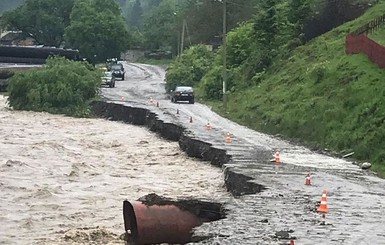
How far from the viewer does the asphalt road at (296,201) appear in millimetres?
14219

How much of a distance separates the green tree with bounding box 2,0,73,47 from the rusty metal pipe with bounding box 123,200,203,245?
110 metres

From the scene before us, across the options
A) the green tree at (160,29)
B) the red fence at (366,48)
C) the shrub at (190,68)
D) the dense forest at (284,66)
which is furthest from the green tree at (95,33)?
the red fence at (366,48)

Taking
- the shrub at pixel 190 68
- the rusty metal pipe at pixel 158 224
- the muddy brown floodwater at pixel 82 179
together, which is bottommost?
the muddy brown floodwater at pixel 82 179

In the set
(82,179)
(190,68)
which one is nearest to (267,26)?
(190,68)

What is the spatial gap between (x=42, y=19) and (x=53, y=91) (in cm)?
6780

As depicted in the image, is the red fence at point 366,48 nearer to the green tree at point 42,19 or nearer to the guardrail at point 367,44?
the guardrail at point 367,44

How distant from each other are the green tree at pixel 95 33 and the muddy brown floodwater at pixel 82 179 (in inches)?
2398

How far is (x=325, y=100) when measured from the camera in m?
40.5

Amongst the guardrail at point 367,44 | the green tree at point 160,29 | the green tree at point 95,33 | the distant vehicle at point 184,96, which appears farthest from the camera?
the green tree at point 160,29

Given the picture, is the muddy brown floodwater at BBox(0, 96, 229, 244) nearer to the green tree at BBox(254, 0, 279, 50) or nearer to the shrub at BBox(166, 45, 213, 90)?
the green tree at BBox(254, 0, 279, 50)

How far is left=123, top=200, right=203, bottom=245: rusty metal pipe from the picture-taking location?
15977 mm

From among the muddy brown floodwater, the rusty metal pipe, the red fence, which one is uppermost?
the red fence

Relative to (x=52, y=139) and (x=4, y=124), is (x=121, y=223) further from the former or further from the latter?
(x=4, y=124)

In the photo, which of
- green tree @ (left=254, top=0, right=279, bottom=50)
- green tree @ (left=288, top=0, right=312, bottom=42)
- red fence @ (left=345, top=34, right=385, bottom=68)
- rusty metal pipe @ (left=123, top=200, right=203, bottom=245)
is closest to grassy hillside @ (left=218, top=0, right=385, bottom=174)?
red fence @ (left=345, top=34, right=385, bottom=68)
